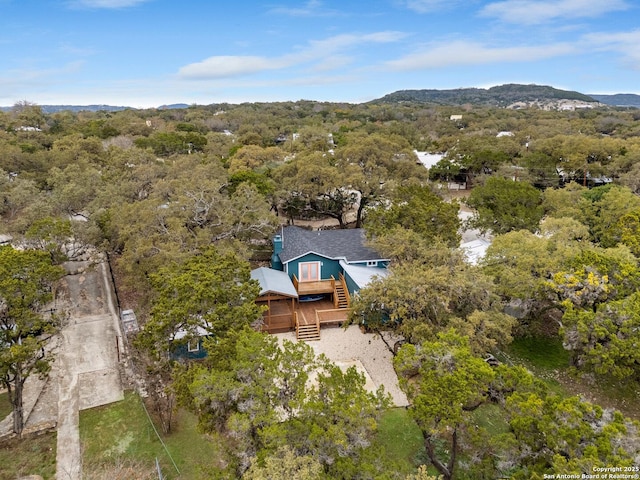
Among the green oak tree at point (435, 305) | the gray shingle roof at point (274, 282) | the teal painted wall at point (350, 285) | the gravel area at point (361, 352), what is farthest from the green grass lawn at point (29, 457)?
the teal painted wall at point (350, 285)

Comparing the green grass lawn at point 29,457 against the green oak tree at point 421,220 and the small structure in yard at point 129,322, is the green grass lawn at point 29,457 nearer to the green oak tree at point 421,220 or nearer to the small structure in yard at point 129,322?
the small structure in yard at point 129,322

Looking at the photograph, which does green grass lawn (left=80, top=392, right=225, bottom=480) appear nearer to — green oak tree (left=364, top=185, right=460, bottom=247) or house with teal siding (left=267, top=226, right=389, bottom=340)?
house with teal siding (left=267, top=226, right=389, bottom=340)

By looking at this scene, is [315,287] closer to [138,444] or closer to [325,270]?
[325,270]

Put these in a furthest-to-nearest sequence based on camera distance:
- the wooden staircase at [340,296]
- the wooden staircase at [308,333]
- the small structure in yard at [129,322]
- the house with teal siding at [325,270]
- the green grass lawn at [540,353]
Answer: the wooden staircase at [340,296]
the house with teal siding at [325,270]
the wooden staircase at [308,333]
the small structure in yard at [129,322]
the green grass lawn at [540,353]

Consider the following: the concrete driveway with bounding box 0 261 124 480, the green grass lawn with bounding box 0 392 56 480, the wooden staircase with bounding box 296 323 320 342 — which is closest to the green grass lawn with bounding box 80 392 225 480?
the concrete driveway with bounding box 0 261 124 480

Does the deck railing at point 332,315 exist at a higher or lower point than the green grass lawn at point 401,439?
higher

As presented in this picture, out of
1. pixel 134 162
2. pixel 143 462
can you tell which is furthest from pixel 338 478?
pixel 134 162

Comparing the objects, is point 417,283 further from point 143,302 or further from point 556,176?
point 556,176
